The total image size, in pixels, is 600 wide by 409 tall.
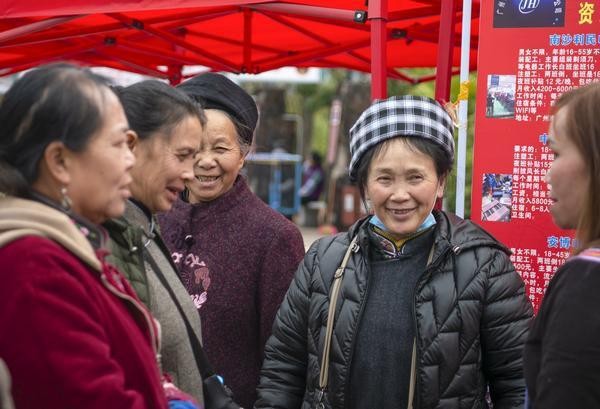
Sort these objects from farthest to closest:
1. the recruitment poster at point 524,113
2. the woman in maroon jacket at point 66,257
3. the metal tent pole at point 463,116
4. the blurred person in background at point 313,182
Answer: the blurred person in background at point 313,182 < the metal tent pole at point 463,116 < the recruitment poster at point 524,113 < the woman in maroon jacket at point 66,257

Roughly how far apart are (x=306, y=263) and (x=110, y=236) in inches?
30.9

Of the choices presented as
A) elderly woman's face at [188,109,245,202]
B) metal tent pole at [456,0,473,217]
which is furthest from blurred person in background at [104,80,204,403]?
metal tent pole at [456,0,473,217]

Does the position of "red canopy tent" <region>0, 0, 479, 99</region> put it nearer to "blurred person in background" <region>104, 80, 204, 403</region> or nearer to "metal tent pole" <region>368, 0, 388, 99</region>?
"metal tent pole" <region>368, 0, 388, 99</region>

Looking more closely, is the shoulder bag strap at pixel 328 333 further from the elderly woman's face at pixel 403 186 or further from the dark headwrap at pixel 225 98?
the dark headwrap at pixel 225 98

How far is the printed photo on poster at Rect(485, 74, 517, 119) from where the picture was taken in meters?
3.23

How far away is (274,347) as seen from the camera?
267cm

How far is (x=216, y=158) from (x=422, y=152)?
82 cm

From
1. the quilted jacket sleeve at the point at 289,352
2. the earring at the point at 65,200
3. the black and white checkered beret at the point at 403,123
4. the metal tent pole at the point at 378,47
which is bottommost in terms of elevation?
the quilted jacket sleeve at the point at 289,352

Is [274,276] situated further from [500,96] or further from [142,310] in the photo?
[142,310]

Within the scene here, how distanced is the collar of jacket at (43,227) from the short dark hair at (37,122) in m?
0.06

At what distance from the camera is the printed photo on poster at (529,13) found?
10.4 feet

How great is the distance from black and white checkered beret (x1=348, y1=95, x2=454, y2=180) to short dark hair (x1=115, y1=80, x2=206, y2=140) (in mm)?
591

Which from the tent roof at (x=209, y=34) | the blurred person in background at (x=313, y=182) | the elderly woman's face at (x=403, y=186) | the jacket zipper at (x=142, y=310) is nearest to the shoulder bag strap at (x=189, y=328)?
the jacket zipper at (x=142, y=310)

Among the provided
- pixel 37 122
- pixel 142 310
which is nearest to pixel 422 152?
pixel 142 310
